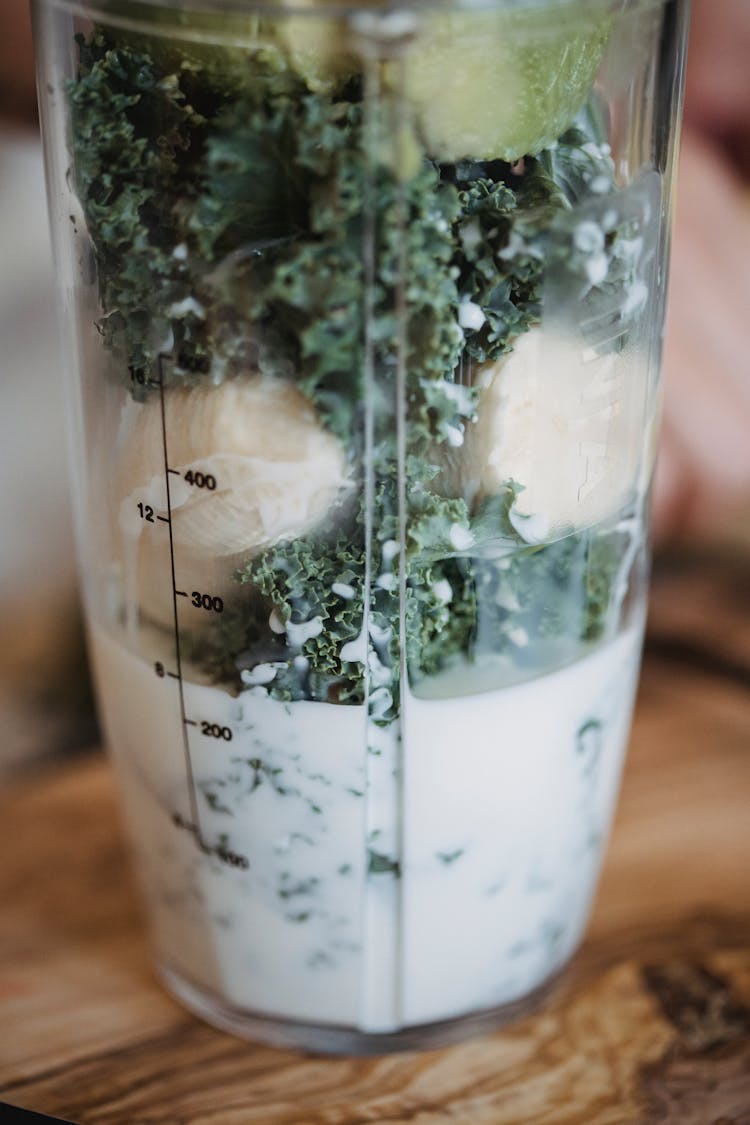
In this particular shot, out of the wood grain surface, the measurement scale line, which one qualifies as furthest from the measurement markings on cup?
the wood grain surface

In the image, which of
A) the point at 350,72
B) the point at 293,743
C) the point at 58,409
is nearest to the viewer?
the point at 350,72

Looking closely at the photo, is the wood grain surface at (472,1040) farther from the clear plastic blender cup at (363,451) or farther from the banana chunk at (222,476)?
the banana chunk at (222,476)

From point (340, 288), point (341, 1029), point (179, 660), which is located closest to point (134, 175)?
point (340, 288)

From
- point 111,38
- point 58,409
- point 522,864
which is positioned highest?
point 111,38

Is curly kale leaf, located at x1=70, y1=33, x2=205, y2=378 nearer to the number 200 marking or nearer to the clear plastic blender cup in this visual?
the clear plastic blender cup

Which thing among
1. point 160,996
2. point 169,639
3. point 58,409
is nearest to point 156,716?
point 169,639

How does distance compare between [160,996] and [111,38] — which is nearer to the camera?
[111,38]

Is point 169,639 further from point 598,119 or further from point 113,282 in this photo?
point 598,119
